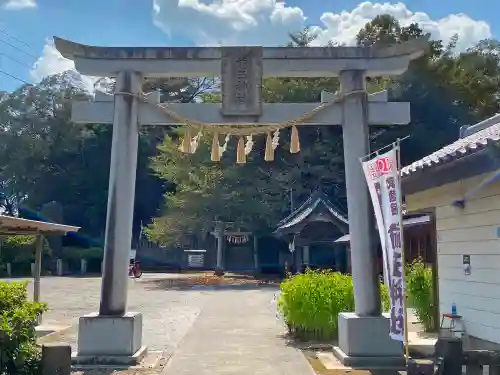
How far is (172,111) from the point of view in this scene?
10102 mm

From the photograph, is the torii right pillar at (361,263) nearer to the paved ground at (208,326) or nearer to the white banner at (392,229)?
the paved ground at (208,326)

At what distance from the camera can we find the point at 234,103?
1002cm

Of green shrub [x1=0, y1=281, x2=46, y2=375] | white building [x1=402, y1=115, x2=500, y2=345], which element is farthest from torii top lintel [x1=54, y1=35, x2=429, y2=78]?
green shrub [x1=0, y1=281, x2=46, y2=375]

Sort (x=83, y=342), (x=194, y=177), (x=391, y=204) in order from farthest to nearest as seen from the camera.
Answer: (x=194, y=177) → (x=83, y=342) → (x=391, y=204)

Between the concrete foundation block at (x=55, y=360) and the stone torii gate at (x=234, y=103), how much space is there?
2.61 m

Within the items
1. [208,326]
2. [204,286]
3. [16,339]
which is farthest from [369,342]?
[204,286]

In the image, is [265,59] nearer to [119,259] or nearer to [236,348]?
[119,259]

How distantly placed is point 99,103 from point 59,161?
44.0 meters

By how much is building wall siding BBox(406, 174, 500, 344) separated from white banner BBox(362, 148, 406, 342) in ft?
3.83

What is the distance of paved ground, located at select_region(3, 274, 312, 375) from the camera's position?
9.33 metres

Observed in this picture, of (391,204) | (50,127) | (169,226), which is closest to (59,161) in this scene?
(50,127)

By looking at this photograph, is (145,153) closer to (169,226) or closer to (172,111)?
(169,226)

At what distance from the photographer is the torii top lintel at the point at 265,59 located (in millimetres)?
9977

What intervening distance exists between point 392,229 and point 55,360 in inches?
177
